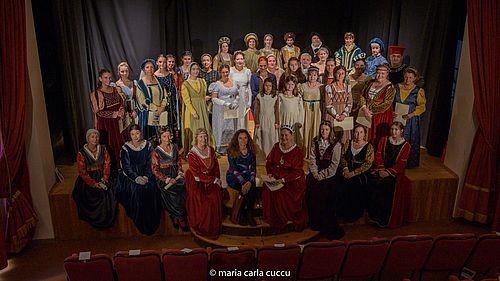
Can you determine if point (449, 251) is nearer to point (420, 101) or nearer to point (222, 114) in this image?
point (420, 101)

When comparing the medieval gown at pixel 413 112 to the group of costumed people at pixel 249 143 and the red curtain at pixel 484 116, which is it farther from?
the red curtain at pixel 484 116

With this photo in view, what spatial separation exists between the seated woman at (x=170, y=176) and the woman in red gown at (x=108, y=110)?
85cm

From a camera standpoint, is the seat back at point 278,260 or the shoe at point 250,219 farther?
the shoe at point 250,219

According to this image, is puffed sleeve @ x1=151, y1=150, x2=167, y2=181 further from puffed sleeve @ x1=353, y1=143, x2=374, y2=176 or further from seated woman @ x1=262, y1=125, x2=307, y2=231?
puffed sleeve @ x1=353, y1=143, x2=374, y2=176

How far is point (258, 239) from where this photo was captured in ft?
19.9

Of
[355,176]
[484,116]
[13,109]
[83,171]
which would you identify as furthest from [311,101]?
[13,109]

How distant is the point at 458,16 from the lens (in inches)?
284

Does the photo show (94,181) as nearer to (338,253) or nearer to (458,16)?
(338,253)

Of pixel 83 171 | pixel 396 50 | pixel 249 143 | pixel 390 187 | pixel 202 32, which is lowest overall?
pixel 390 187

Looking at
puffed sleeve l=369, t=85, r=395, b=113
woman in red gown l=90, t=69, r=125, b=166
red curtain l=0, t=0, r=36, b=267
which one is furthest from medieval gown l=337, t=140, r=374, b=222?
red curtain l=0, t=0, r=36, b=267

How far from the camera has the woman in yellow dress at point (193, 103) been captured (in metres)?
7.07

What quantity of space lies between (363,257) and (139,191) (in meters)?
2.67

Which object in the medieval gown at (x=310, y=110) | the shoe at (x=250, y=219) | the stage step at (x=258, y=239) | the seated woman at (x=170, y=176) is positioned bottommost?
the stage step at (x=258, y=239)

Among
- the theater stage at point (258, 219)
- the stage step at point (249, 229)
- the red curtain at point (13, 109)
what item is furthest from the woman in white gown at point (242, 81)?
the red curtain at point (13, 109)
